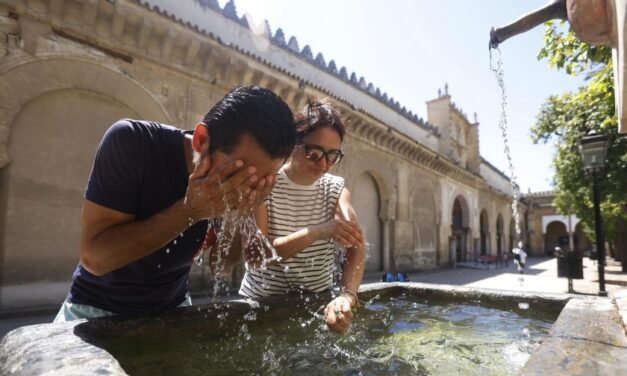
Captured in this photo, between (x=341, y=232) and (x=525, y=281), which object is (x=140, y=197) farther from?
(x=525, y=281)

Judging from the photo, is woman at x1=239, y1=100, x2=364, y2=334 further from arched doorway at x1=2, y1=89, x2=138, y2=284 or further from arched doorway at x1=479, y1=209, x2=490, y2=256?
arched doorway at x1=479, y1=209, x2=490, y2=256

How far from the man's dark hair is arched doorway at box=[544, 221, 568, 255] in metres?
45.4

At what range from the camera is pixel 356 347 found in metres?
1.88

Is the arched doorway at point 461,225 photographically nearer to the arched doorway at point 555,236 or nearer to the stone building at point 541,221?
the stone building at point 541,221

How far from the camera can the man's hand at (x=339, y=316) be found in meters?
1.54

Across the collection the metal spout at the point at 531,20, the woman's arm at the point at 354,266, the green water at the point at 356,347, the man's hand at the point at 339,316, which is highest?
the metal spout at the point at 531,20

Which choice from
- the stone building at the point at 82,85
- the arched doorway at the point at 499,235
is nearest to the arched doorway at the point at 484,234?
the arched doorway at the point at 499,235

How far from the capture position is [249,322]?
1.84 m

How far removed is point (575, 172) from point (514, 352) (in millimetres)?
14905

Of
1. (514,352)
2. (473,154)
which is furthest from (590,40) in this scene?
(473,154)

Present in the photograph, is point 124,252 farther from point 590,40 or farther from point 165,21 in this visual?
point 165,21

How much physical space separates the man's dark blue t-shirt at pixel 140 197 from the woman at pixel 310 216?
1.69ft

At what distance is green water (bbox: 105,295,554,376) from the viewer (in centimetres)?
144

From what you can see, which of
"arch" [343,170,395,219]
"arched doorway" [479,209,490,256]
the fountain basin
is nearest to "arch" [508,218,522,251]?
"arched doorway" [479,209,490,256]
